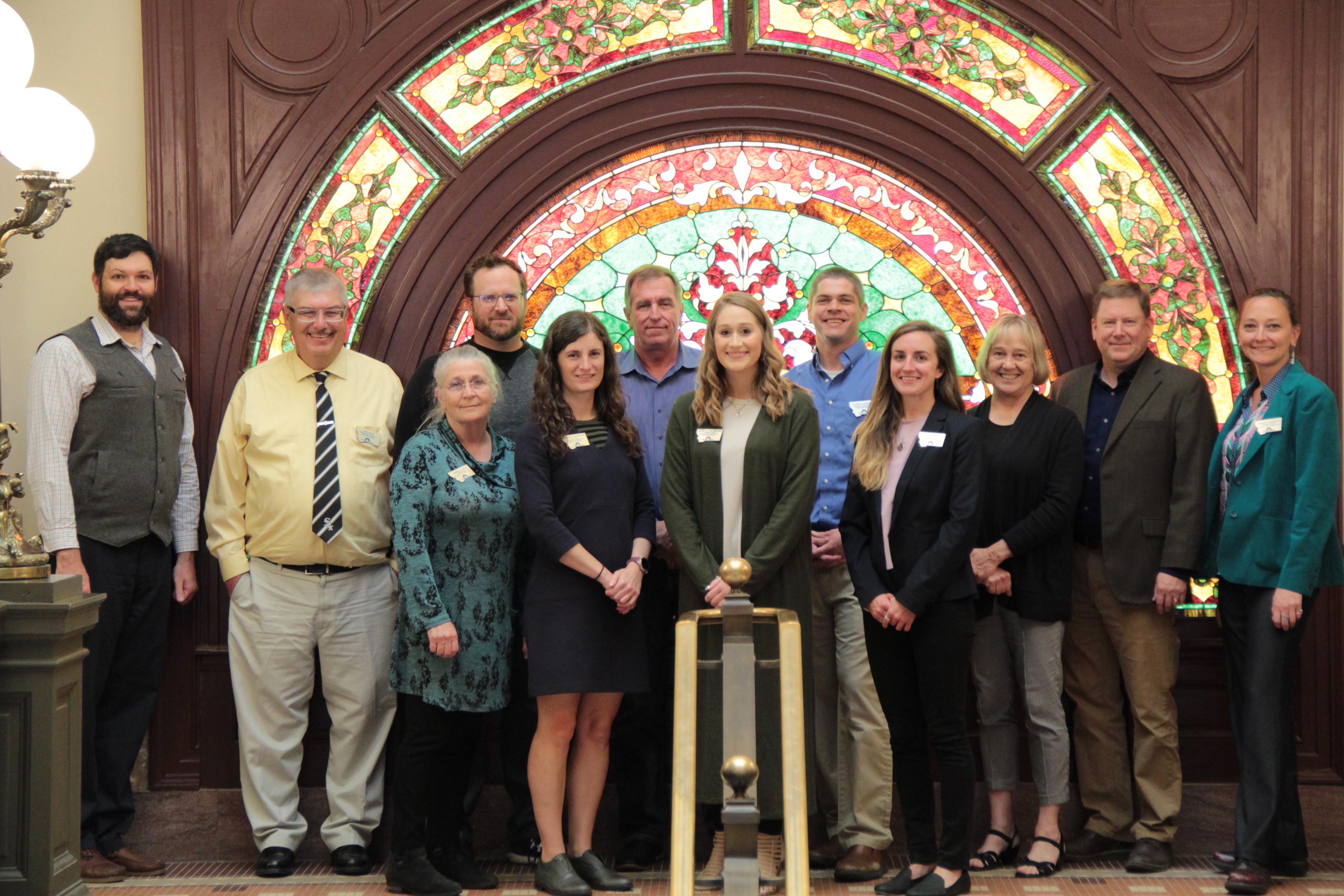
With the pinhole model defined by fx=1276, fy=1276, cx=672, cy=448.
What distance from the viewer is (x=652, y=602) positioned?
3869 mm

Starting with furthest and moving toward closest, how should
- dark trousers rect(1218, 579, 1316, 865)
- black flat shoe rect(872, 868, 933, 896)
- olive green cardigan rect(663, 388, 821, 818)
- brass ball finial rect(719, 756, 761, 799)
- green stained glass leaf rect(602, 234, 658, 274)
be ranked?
green stained glass leaf rect(602, 234, 658, 274) → dark trousers rect(1218, 579, 1316, 865) → black flat shoe rect(872, 868, 933, 896) → olive green cardigan rect(663, 388, 821, 818) → brass ball finial rect(719, 756, 761, 799)

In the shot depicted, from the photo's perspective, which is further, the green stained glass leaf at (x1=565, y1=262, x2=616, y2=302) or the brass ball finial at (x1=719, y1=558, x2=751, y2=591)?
the green stained glass leaf at (x1=565, y1=262, x2=616, y2=302)

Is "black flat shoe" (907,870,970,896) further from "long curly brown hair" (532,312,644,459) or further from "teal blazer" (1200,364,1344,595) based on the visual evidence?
"long curly brown hair" (532,312,644,459)

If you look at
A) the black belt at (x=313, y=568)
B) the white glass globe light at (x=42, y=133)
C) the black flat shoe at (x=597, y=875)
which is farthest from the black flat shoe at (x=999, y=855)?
the white glass globe light at (x=42, y=133)

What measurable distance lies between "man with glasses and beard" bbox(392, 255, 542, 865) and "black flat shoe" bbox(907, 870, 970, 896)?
1145 mm

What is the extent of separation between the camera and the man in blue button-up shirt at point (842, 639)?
12.4 ft

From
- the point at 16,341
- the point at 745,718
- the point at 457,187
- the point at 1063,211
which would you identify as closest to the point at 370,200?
the point at 457,187

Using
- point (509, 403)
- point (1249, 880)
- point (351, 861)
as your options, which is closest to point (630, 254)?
point (509, 403)

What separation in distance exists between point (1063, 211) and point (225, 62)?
2.90 metres

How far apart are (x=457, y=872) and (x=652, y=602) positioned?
3.17ft

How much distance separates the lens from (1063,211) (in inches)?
171

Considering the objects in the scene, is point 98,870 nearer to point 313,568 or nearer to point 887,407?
point 313,568

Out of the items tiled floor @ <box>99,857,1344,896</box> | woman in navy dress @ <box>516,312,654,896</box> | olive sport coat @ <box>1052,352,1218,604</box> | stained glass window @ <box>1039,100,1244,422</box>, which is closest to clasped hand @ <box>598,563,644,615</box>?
woman in navy dress @ <box>516,312,654,896</box>

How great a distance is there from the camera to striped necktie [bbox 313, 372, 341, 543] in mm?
3885
